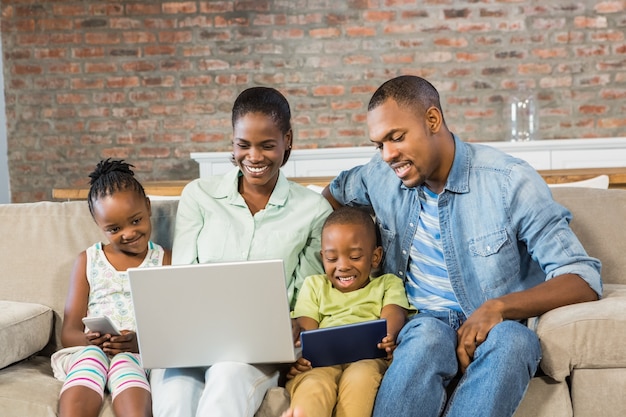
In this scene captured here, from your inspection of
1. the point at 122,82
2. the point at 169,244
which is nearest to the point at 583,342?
the point at 169,244

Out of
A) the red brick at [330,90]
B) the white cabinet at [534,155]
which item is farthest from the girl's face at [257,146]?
the red brick at [330,90]

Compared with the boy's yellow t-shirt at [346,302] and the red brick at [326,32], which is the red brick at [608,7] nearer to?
the red brick at [326,32]

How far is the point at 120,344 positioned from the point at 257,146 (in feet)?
1.99

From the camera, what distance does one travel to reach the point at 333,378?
1.79 m

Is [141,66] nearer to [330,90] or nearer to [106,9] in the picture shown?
[106,9]

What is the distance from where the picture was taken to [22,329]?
206 cm

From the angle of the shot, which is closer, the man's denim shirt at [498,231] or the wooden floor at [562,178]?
the man's denim shirt at [498,231]

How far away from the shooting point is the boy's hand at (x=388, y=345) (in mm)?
1824

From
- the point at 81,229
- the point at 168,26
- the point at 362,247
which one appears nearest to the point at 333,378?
the point at 362,247

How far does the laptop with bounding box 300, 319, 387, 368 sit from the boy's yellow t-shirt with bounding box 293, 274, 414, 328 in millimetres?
181

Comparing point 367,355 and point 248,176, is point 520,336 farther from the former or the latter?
point 248,176

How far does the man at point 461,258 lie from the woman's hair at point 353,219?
0.07 metres

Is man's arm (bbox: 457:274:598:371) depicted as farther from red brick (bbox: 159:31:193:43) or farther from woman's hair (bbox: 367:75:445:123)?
red brick (bbox: 159:31:193:43)

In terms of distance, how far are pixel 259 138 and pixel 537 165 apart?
2.97m
